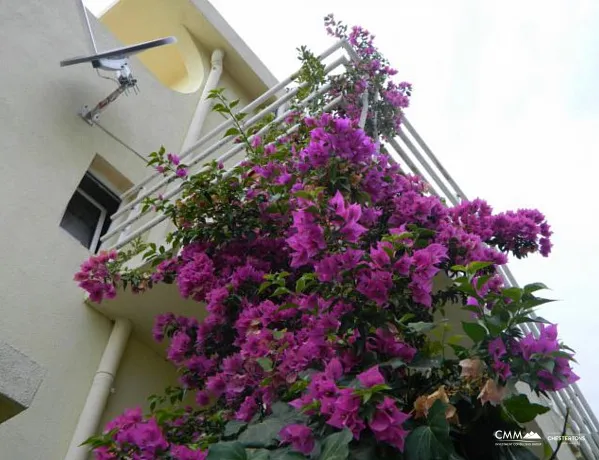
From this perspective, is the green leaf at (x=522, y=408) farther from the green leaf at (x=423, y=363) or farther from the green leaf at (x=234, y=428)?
the green leaf at (x=234, y=428)

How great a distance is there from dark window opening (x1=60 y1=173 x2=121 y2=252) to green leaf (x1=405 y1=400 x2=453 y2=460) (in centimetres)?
320

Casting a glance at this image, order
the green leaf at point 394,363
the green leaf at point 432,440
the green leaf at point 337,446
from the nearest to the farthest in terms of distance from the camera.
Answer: the green leaf at point 337,446 < the green leaf at point 432,440 < the green leaf at point 394,363

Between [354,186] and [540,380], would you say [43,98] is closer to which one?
[354,186]

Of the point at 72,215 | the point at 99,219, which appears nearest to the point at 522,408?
the point at 72,215

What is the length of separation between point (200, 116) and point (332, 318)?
3.83m

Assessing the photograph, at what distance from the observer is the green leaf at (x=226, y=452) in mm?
1725

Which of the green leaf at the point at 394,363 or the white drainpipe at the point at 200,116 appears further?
the white drainpipe at the point at 200,116

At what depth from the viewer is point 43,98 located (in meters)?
4.29

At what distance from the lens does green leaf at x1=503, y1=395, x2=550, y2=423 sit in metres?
1.86

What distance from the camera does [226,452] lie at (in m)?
1.74

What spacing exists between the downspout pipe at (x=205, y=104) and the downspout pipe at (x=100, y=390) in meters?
1.87

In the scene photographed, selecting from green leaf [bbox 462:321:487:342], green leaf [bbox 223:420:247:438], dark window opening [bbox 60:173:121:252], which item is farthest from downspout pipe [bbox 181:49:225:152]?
green leaf [bbox 462:321:487:342]

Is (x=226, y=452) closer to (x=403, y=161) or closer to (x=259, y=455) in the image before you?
(x=259, y=455)

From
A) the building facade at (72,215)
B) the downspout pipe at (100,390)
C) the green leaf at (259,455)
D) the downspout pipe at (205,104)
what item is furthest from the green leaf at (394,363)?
the downspout pipe at (205,104)
